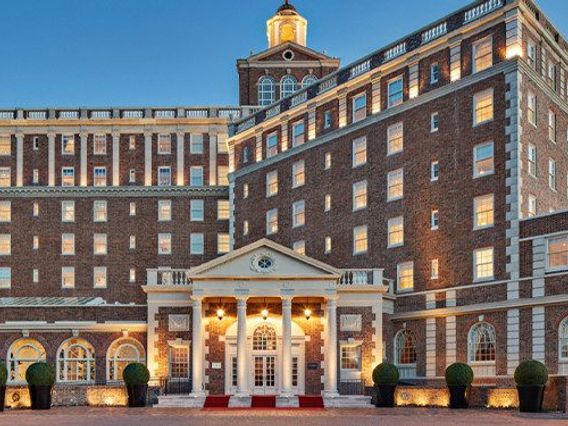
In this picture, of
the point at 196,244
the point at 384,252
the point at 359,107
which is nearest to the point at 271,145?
the point at 359,107

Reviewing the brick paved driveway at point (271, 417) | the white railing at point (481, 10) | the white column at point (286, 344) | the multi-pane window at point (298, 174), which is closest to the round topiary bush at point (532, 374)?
the brick paved driveway at point (271, 417)

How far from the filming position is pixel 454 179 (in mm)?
54000

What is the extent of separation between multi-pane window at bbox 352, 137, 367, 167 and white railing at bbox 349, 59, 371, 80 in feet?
14.3

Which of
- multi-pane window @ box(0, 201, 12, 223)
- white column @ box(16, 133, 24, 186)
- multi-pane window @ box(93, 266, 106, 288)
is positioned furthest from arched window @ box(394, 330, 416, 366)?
white column @ box(16, 133, 24, 186)

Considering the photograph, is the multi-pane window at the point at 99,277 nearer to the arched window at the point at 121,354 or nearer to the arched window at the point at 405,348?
the arched window at the point at 121,354

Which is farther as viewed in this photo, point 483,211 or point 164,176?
point 164,176

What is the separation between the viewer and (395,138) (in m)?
58.9

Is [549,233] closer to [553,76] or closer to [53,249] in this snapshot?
[553,76]

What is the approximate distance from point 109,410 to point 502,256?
841 inches

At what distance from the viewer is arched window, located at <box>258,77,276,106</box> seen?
8544 centimetres

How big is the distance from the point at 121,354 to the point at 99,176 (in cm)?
2653

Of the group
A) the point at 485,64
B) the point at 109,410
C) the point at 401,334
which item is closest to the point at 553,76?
the point at 485,64

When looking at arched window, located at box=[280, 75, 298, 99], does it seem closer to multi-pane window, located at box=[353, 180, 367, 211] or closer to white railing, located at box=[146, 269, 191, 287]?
multi-pane window, located at box=[353, 180, 367, 211]

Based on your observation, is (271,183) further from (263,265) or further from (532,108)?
(532,108)
